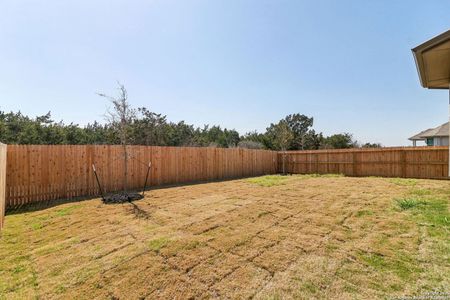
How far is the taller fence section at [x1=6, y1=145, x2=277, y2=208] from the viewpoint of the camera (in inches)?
239

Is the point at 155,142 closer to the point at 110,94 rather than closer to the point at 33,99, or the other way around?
the point at 33,99

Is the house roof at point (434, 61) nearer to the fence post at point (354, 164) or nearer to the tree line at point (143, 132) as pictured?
the tree line at point (143, 132)

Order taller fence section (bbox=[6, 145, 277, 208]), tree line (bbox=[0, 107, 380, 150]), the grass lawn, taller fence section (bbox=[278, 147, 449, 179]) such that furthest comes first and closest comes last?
tree line (bbox=[0, 107, 380, 150]) → taller fence section (bbox=[278, 147, 449, 179]) → taller fence section (bbox=[6, 145, 277, 208]) → the grass lawn

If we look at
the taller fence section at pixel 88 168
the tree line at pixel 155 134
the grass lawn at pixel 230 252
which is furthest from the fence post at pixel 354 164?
the grass lawn at pixel 230 252

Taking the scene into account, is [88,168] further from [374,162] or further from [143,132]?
[143,132]

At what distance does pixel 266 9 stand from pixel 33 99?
505 inches

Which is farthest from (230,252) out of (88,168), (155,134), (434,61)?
(155,134)

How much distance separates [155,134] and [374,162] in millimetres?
20139

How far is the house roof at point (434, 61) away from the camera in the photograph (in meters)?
3.06

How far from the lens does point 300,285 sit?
221cm

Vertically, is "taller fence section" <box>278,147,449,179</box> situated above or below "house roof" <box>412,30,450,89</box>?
below

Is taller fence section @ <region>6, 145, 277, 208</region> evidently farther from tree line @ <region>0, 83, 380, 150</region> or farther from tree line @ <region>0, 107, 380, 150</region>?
tree line @ <region>0, 107, 380, 150</region>

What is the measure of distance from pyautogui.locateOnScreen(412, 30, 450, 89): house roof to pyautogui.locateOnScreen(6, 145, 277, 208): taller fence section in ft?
27.2

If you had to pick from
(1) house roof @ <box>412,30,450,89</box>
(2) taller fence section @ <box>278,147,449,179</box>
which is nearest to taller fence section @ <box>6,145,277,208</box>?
(2) taller fence section @ <box>278,147,449,179</box>
